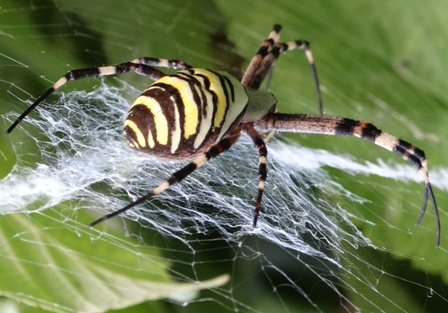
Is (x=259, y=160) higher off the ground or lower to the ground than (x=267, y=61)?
lower

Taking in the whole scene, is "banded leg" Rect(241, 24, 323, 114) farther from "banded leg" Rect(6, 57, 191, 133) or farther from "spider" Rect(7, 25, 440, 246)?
"banded leg" Rect(6, 57, 191, 133)

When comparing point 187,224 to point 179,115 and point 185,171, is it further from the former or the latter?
point 179,115

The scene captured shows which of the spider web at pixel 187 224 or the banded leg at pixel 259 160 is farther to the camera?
the banded leg at pixel 259 160

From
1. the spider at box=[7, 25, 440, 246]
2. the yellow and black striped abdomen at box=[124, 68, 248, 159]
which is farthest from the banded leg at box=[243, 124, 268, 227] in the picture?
the yellow and black striped abdomen at box=[124, 68, 248, 159]

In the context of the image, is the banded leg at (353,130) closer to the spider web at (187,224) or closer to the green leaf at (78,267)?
the spider web at (187,224)

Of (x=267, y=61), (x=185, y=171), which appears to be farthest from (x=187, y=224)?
(x=267, y=61)

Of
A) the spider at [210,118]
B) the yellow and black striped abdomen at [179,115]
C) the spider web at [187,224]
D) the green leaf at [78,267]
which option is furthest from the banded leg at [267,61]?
the green leaf at [78,267]
